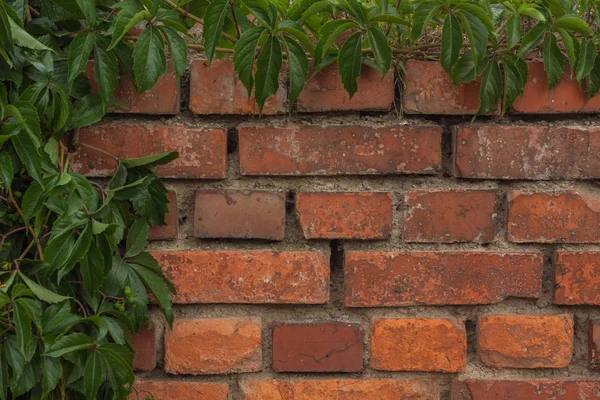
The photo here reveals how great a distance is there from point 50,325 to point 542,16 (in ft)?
2.65

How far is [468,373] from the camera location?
107 cm

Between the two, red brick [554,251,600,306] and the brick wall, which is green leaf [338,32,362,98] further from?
red brick [554,251,600,306]

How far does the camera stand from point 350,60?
99 cm

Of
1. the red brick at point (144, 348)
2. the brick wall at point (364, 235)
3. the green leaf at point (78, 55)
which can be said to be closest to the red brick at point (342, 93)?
the brick wall at point (364, 235)

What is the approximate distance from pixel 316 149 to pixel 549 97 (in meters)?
0.37

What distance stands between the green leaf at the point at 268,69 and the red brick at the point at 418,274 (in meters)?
0.28

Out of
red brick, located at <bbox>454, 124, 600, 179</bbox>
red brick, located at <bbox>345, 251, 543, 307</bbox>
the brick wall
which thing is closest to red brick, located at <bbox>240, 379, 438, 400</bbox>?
the brick wall

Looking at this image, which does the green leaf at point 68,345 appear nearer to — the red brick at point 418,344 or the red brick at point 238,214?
the red brick at point 238,214

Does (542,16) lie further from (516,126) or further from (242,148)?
(242,148)

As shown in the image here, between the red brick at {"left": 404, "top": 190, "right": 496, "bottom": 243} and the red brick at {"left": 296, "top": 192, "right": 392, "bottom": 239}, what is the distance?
1.5 inches

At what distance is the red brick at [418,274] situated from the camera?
1049 millimetres

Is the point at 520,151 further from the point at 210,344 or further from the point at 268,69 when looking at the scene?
the point at 210,344

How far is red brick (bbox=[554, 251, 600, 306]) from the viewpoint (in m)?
1.05

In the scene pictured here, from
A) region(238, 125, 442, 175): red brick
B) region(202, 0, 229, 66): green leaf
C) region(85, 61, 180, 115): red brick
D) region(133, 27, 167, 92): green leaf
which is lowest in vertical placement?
region(238, 125, 442, 175): red brick
